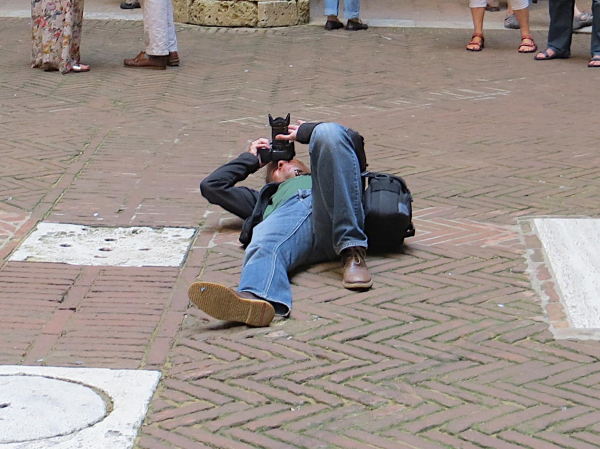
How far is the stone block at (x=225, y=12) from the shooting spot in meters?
11.0

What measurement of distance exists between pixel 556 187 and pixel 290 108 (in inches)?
101

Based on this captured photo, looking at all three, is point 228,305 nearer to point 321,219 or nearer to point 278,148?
point 321,219

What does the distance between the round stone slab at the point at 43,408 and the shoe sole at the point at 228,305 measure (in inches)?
24.6

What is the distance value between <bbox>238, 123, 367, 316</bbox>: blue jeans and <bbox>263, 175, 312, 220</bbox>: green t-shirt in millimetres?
148

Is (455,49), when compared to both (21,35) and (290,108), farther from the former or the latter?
(21,35)

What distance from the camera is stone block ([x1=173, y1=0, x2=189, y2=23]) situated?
11.3 m

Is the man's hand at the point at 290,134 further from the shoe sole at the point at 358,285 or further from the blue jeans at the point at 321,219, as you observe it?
the shoe sole at the point at 358,285

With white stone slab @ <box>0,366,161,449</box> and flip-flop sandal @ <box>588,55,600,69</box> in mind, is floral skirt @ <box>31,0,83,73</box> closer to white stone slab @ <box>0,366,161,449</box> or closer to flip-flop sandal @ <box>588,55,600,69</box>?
flip-flop sandal @ <box>588,55,600,69</box>

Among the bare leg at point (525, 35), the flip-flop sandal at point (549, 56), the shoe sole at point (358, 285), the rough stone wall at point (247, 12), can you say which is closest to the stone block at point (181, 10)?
the rough stone wall at point (247, 12)

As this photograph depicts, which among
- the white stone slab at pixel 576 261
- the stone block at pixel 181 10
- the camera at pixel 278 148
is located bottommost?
the white stone slab at pixel 576 261

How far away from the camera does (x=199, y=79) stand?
346 inches

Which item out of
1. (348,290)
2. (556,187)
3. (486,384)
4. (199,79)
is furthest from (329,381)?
(199,79)

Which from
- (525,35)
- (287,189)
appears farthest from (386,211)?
(525,35)

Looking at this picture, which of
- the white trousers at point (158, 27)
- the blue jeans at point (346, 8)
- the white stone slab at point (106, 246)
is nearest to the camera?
the white stone slab at point (106, 246)
